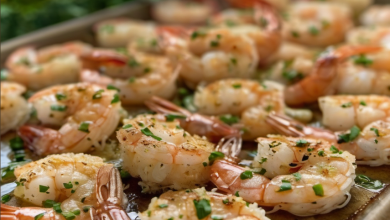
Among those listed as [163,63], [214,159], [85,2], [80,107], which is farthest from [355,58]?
[85,2]

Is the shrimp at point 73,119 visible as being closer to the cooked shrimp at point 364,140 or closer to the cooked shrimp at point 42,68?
the cooked shrimp at point 42,68

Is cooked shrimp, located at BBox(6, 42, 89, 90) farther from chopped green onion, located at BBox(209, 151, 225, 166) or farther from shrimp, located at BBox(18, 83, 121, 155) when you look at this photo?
chopped green onion, located at BBox(209, 151, 225, 166)

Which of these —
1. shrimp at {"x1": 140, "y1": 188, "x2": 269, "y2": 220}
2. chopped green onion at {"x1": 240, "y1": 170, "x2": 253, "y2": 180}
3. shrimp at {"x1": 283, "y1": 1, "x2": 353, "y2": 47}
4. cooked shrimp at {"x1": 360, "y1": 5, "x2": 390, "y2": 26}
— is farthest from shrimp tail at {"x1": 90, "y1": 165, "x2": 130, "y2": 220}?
cooked shrimp at {"x1": 360, "y1": 5, "x2": 390, "y2": 26}

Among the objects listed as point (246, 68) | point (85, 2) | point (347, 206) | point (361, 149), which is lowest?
point (347, 206)

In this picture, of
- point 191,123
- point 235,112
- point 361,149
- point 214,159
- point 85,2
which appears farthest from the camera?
point 85,2

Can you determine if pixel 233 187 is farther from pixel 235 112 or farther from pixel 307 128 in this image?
pixel 235 112

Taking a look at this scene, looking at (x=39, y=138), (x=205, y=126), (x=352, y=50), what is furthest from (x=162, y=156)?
(x=352, y=50)
